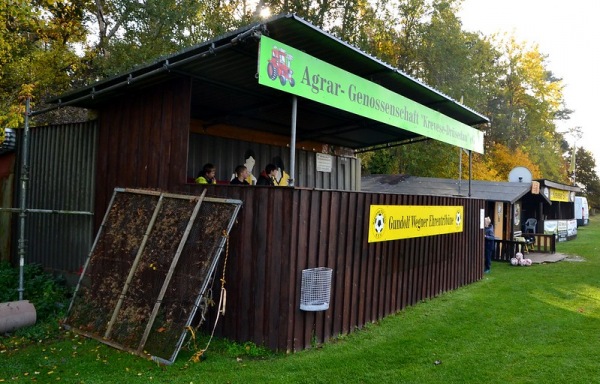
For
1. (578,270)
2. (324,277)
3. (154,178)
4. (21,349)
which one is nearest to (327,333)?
(324,277)

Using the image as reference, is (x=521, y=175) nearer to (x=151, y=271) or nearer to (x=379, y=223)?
(x=379, y=223)

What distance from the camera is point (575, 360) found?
5742mm

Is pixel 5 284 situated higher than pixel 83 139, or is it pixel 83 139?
pixel 83 139

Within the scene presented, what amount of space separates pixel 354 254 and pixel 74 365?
390 centimetres

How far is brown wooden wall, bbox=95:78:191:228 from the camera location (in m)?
6.79

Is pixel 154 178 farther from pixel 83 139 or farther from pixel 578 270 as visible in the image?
pixel 578 270

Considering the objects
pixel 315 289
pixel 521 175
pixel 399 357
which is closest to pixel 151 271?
pixel 315 289

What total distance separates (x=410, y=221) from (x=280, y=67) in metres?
4.26

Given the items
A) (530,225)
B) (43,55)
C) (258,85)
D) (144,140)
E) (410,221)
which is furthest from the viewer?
(530,225)

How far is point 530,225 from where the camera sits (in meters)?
23.1

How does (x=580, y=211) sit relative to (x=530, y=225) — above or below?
above

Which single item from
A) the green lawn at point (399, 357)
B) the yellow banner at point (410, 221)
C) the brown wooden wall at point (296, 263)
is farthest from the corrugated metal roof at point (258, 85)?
the green lawn at point (399, 357)

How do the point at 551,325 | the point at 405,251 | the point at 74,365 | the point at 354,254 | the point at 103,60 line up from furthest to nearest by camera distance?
1. the point at 103,60
2. the point at 405,251
3. the point at 551,325
4. the point at 354,254
5. the point at 74,365

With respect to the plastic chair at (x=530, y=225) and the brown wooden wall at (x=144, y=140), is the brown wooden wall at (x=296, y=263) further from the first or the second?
the plastic chair at (x=530, y=225)
